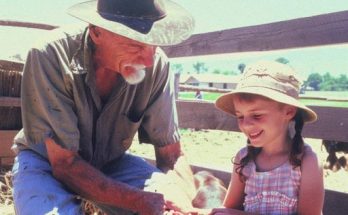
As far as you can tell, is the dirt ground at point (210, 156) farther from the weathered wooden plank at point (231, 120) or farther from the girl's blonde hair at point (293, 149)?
the girl's blonde hair at point (293, 149)

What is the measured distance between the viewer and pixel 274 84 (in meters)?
2.13

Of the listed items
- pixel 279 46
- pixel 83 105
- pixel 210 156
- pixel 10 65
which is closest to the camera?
pixel 83 105

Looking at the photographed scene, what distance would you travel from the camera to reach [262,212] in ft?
7.24

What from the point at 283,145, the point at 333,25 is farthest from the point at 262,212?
the point at 333,25

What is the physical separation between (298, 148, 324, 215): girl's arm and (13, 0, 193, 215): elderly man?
0.61 m

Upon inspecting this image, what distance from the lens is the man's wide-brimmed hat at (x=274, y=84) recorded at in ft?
6.83

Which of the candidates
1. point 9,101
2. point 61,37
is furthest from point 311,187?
Result: point 9,101

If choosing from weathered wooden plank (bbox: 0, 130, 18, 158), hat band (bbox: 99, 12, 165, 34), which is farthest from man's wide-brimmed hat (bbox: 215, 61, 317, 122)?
weathered wooden plank (bbox: 0, 130, 18, 158)

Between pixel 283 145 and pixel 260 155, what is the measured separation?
0.13 metres

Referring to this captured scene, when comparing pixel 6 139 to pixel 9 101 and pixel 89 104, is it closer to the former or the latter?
pixel 9 101

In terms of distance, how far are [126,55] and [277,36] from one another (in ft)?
3.74

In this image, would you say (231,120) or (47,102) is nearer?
(47,102)

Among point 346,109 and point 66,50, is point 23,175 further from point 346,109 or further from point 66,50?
point 346,109

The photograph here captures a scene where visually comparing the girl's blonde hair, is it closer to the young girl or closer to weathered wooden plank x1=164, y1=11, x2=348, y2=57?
the young girl
